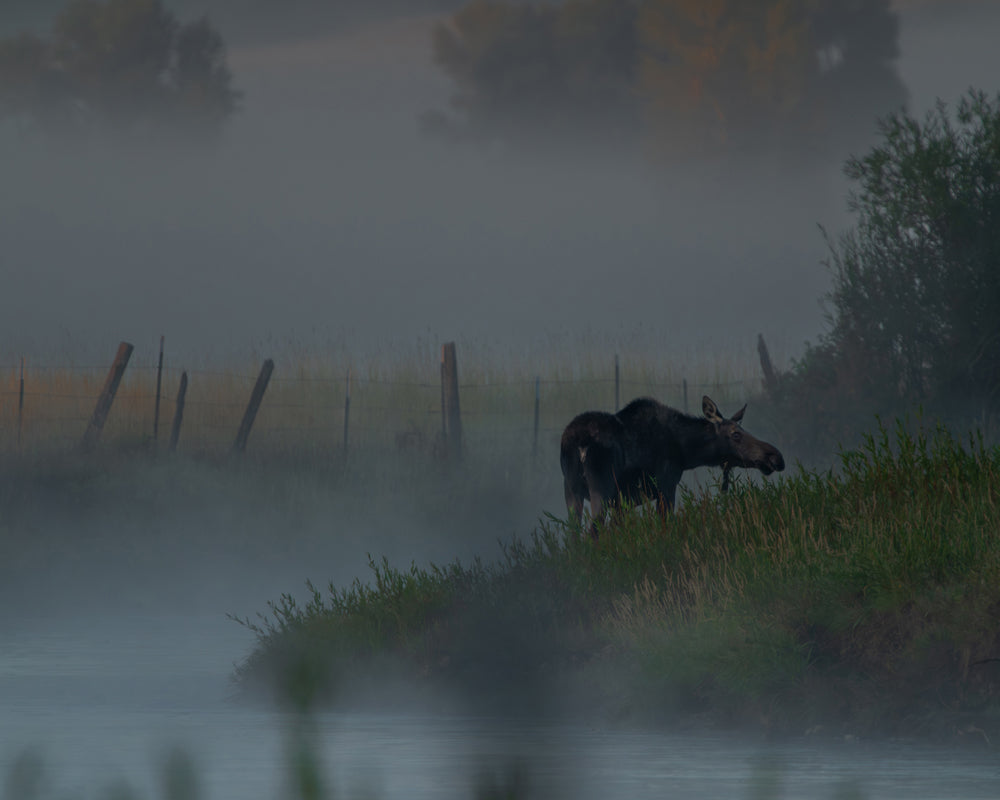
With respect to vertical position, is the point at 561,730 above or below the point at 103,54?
below

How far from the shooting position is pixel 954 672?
13.2 meters

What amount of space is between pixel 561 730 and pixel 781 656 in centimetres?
194

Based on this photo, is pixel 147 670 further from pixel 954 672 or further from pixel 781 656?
pixel 954 672

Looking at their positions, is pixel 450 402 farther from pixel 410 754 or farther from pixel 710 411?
pixel 410 754

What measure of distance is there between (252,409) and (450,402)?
4387 millimetres

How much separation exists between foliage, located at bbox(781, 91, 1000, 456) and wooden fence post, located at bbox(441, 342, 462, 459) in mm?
7900

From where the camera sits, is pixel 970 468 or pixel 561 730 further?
pixel 970 468

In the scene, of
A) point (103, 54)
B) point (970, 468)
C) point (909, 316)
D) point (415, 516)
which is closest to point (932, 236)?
point (909, 316)

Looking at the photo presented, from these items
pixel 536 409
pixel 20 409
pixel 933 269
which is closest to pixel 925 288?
pixel 933 269

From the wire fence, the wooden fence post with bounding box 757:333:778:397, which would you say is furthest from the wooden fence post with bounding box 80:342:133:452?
the wooden fence post with bounding box 757:333:778:397

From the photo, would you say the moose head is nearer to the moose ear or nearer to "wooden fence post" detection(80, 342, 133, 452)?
the moose ear

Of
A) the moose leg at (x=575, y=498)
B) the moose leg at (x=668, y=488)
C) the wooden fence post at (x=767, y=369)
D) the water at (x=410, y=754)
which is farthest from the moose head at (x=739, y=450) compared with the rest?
the wooden fence post at (x=767, y=369)

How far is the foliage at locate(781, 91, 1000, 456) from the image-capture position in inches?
1160

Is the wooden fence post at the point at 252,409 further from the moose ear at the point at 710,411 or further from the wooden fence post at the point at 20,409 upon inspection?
the moose ear at the point at 710,411
